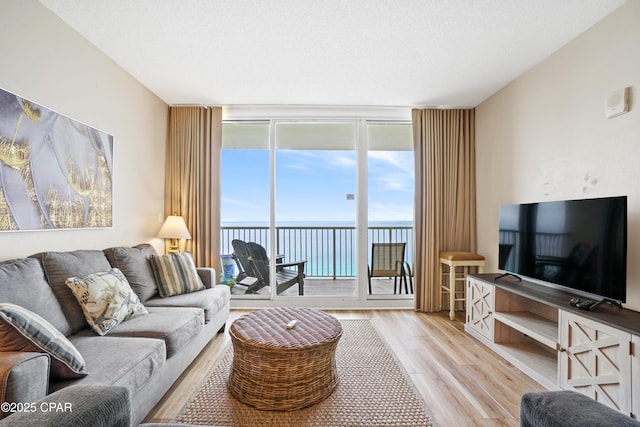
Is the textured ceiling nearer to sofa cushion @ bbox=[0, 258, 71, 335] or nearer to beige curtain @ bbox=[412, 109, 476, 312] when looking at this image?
beige curtain @ bbox=[412, 109, 476, 312]

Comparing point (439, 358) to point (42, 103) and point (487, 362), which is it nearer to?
point (487, 362)

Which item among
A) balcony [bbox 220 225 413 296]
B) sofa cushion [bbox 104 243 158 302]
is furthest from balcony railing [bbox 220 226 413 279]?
sofa cushion [bbox 104 243 158 302]

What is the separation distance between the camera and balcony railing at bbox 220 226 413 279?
13.9ft

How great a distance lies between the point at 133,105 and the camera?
120 inches

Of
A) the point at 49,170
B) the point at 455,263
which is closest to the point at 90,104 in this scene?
the point at 49,170

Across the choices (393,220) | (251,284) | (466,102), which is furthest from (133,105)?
(466,102)

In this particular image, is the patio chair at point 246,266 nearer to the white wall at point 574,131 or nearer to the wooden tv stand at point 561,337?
the wooden tv stand at point 561,337

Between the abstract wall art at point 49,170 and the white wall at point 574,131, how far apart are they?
3.96m

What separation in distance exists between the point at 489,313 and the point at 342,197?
2143mm

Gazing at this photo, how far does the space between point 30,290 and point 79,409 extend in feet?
3.79

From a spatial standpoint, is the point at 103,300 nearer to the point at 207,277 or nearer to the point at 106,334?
the point at 106,334

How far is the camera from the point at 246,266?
398 cm

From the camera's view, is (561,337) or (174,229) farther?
(174,229)

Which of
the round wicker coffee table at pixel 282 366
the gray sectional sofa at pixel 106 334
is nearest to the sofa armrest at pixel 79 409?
the gray sectional sofa at pixel 106 334
